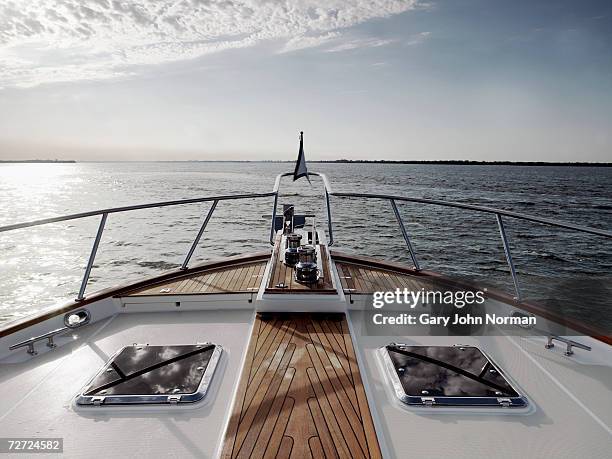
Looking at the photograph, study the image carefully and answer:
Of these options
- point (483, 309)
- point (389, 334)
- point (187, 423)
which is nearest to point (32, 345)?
point (187, 423)

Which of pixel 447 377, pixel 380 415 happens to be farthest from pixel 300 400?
pixel 447 377

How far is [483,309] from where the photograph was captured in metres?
3.12

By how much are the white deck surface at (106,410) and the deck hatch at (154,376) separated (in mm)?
54

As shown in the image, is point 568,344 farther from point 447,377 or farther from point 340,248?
point 340,248

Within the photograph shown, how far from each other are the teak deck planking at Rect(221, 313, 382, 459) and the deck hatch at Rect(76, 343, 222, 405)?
0.25 metres

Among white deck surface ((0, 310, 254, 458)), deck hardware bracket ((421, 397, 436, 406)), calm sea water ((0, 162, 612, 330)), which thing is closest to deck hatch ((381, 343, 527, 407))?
deck hardware bracket ((421, 397, 436, 406))

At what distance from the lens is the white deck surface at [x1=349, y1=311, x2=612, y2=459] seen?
5.42 ft

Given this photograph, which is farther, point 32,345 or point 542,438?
point 32,345

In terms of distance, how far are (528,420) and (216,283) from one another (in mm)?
2667

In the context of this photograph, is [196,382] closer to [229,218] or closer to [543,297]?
[543,297]

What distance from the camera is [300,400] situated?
186 cm

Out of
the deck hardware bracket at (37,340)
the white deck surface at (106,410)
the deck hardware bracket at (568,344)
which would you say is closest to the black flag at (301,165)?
the white deck surface at (106,410)

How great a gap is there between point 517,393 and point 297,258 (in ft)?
6.63

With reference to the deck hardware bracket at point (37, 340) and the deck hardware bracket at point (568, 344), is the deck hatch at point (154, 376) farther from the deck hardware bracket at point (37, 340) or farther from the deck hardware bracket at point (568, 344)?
the deck hardware bracket at point (568, 344)
